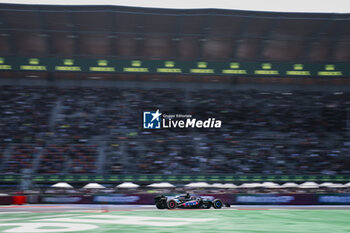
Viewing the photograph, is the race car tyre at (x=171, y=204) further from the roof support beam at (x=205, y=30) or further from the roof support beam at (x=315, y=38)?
the roof support beam at (x=315, y=38)

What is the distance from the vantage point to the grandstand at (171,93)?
1100 inches

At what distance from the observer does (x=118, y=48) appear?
32.3 meters

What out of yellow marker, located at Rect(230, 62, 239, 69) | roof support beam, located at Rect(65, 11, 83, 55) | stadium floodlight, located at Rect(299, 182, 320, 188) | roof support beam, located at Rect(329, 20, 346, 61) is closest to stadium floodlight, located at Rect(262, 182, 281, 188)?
stadium floodlight, located at Rect(299, 182, 320, 188)

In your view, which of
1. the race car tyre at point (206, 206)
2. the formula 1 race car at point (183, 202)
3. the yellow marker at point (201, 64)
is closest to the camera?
the formula 1 race car at point (183, 202)

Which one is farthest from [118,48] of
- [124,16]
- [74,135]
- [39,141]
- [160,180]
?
[160,180]

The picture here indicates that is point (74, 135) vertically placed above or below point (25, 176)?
above

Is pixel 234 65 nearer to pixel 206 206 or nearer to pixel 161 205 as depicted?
pixel 206 206

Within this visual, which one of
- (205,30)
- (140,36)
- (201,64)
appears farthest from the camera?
(201,64)

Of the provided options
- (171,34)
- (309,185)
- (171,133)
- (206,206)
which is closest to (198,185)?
(171,133)

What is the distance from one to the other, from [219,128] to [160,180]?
838 cm

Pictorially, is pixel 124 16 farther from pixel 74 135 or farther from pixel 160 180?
pixel 160 180

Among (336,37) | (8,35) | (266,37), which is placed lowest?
(8,35)

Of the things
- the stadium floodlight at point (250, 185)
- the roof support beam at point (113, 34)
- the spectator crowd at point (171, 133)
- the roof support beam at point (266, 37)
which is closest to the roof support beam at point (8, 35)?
the spectator crowd at point (171, 133)

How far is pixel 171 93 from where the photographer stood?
115 feet
